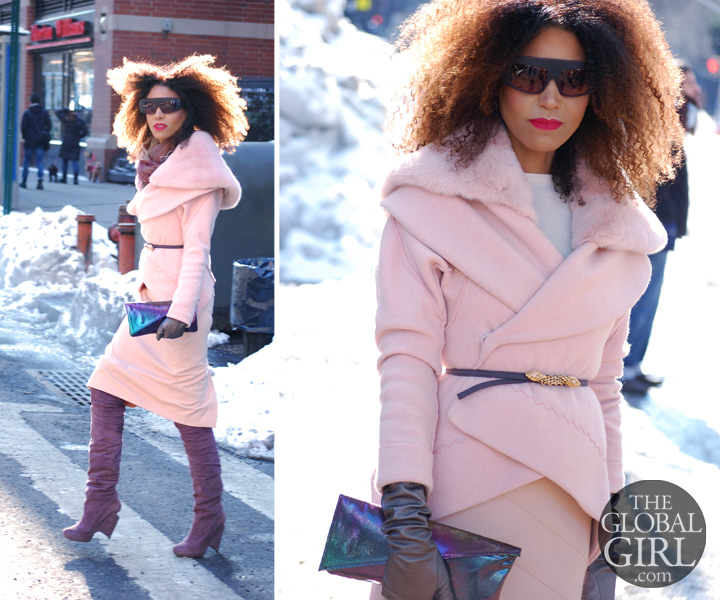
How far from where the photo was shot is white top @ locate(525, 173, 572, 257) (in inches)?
75.5

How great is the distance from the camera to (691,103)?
452cm

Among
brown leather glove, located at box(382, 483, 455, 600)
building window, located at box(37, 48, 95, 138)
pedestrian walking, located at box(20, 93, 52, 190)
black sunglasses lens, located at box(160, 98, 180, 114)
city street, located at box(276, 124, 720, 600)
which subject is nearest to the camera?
brown leather glove, located at box(382, 483, 455, 600)

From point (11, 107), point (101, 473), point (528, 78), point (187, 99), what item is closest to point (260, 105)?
point (187, 99)

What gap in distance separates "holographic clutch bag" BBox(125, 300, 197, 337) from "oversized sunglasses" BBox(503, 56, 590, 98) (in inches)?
77.9

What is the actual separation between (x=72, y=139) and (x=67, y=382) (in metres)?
8.47

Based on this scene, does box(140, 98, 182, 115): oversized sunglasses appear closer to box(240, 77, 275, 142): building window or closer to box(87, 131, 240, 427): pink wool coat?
box(87, 131, 240, 427): pink wool coat

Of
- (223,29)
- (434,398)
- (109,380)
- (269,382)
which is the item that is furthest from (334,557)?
(223,29)

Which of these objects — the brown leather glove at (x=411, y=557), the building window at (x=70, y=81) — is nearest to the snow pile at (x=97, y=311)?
the brown leather glove at (x=411, y=557)

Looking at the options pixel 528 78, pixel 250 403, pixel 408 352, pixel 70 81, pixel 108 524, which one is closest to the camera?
pixel 408 352

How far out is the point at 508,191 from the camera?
186 centimetres

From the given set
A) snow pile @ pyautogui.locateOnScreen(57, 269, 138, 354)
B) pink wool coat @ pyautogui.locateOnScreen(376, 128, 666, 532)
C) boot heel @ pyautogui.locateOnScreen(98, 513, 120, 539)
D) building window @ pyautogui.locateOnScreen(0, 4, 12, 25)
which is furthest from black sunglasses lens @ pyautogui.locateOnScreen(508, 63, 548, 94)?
building window @ pyautogui.locateOnScreen(0, 4, 12, 25)

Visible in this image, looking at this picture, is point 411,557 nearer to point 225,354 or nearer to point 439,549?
point 439,549

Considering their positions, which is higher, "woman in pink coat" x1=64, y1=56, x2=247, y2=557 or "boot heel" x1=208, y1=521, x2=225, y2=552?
"woman in pink coat" x1=64, y1=56, x2=247, y2=557

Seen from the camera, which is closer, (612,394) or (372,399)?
(612,394)
